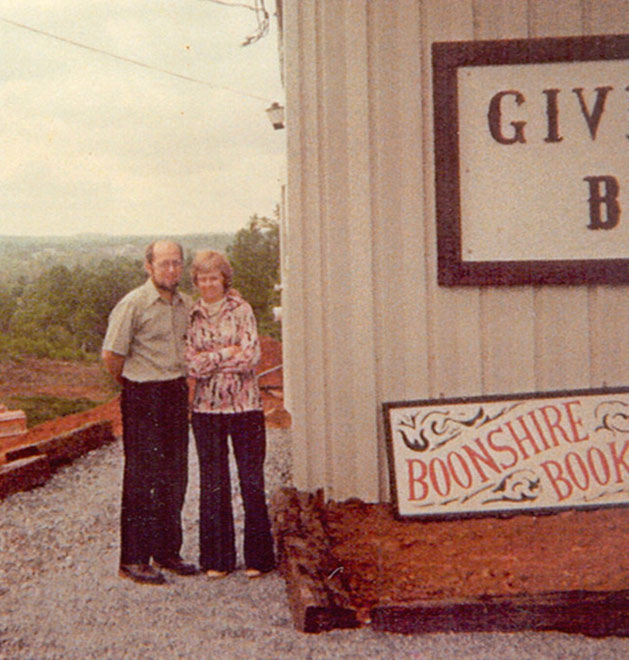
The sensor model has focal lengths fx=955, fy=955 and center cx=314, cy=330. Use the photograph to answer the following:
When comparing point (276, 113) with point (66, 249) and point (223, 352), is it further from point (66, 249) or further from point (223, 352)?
point (223, 352)

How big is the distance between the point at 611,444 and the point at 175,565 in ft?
7.96

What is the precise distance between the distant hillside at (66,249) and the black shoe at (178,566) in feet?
5.17

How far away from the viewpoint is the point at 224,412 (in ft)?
14.6

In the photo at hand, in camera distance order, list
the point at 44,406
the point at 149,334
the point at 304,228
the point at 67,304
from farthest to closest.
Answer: the point at 44,406 < the point at 67,304 < the point at 304,228 < the point at 149,334

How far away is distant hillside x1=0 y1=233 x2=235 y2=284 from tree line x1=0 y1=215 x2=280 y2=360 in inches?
1.9

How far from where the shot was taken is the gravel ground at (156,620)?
3615 millimetres

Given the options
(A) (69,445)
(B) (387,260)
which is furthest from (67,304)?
(A) (69,445)

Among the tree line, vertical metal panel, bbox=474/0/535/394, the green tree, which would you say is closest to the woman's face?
the tree line

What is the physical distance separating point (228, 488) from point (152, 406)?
0.55 metres

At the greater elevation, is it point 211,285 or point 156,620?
point 211,285

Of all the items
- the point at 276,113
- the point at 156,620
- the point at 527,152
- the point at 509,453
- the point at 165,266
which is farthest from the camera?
the point at 276,113

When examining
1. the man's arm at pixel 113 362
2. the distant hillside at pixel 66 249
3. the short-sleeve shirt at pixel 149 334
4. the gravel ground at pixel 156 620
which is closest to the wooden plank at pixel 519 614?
the gravel ground at pixel 156 620

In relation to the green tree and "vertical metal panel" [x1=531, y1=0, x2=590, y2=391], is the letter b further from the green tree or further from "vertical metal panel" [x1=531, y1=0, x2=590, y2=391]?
the green tree

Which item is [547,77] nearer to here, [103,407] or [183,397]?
[183,397]
